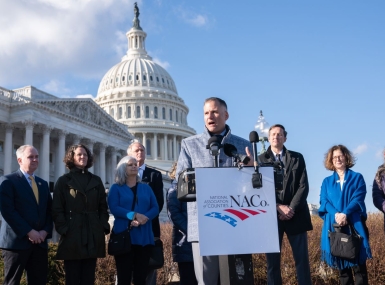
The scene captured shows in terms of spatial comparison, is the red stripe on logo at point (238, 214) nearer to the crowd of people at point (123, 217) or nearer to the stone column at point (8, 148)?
the crowd of people at point (123, 217)

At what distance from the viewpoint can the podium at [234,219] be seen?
14.2 feet

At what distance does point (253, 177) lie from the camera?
14.5ft

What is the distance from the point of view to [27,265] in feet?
22.0

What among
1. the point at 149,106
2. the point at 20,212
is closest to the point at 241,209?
the point at 20,212

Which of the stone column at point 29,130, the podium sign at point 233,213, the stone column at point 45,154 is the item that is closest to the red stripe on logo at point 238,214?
the podium sign at point 233,213

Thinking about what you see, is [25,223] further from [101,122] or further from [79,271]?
[101,122]

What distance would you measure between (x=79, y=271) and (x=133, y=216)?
39.5 inches

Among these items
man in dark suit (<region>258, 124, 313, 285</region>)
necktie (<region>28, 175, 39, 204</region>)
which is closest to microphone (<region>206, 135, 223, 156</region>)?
man in dark suit (<region>258, 124, 313, 285</region>)

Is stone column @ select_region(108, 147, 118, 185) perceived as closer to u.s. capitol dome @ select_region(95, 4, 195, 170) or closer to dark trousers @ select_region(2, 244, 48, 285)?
u.s. capitol dome @ select_region(95, 4, 195, 170)

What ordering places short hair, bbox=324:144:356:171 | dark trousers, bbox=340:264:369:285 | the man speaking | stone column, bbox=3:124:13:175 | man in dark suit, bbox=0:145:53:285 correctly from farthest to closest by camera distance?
stone column, bbox=3:124:13:175 → short hair, bbox=324:144:356:171 → dark trousers, bbox=340:264:369:285 → man in dark suit, bbox=0:145:53:285 → the man speaking

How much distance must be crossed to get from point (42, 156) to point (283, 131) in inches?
1602

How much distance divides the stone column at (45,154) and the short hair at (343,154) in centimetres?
3994

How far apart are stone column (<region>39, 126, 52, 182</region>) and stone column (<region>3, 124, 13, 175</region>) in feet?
9.72

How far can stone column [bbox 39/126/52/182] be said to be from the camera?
146ft
